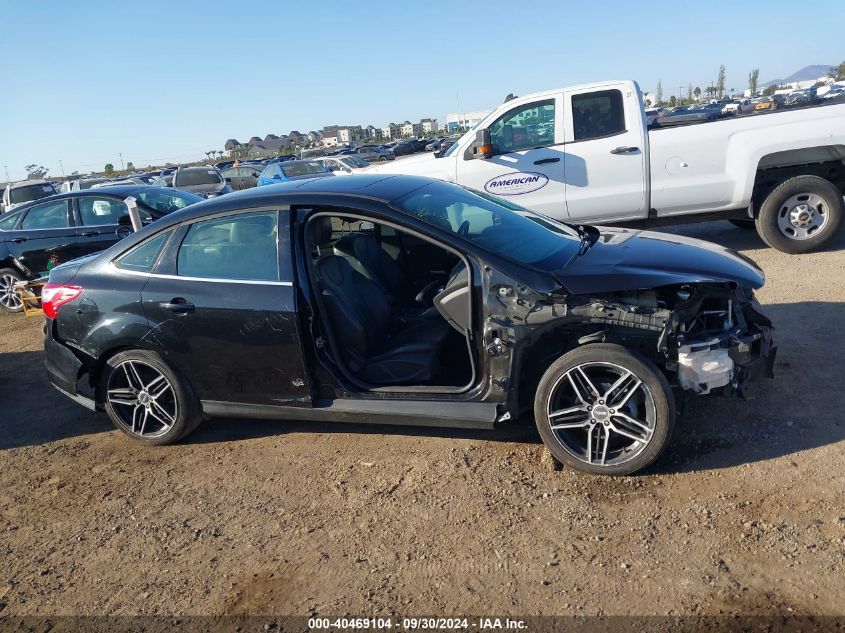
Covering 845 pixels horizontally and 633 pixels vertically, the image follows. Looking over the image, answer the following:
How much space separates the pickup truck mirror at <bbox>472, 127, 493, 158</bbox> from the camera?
7.96 m

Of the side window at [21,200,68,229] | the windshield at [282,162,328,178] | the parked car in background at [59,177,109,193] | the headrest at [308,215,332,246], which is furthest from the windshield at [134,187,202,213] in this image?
the parked car in background at [59,177,109,193]

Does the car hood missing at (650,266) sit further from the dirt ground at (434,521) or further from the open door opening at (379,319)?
the dirt ground at (434,521)

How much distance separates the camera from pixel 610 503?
342cm

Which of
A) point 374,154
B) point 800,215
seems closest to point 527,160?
point 800,215

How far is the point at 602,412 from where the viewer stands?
3574 mm

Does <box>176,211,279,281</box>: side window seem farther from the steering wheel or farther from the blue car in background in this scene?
the blue car in background

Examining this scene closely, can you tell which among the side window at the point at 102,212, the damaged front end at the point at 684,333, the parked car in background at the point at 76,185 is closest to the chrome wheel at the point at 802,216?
the damaged front end at the point at 684,333

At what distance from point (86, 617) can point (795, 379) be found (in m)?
4.35

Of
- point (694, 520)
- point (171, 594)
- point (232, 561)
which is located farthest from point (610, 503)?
point (171, 594)

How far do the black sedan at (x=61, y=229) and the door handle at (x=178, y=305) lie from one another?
17.6 feet

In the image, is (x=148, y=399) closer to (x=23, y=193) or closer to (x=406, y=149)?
(x=23, y=193)

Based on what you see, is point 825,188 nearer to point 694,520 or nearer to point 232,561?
point 694,520

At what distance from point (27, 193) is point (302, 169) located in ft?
27.2

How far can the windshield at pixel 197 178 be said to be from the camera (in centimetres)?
2223
